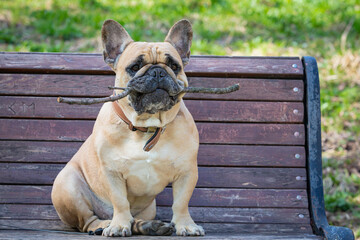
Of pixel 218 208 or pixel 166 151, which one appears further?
pixel 218 208

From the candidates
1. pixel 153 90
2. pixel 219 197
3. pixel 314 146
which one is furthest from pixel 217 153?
pixel 153 90

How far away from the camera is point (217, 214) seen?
3.07 metres

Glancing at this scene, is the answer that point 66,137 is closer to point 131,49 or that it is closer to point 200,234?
point 131,49

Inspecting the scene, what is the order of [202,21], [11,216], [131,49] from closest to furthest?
[131,49] < [11,216] < [202,21]

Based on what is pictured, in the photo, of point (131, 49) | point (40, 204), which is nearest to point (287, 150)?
point (131, 49)

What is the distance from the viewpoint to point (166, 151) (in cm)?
239

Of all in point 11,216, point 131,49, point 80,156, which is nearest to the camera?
point 131,49

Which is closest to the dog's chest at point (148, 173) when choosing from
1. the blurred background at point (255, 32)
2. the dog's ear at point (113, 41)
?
the dog's ear at point (113, 41)

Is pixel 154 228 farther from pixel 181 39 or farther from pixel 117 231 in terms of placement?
pixel 181 39

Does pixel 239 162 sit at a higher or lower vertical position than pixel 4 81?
lower

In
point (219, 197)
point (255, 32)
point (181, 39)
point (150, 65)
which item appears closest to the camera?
point (150, 65)

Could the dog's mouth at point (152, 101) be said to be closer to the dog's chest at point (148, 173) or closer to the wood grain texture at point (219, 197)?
the dog's chest at point (148, 173)

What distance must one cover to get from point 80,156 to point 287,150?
4.66 ft

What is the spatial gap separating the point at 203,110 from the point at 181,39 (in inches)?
31.2
